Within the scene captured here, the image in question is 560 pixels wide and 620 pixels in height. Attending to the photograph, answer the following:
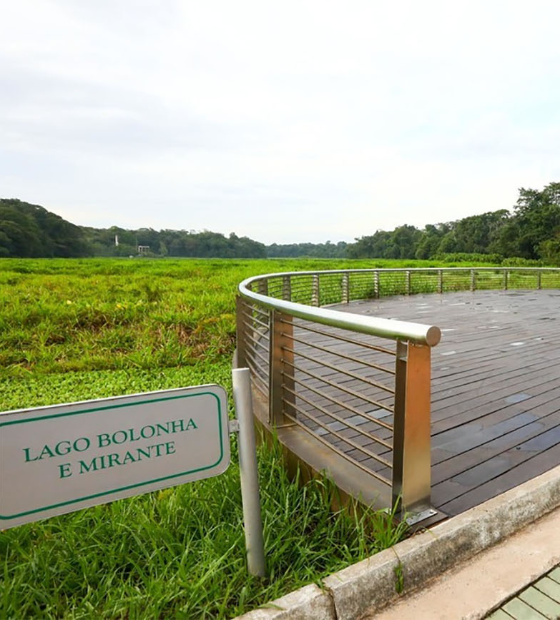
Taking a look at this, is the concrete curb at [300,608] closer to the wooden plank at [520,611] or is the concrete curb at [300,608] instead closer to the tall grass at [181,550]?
the tall grass at [181,550]

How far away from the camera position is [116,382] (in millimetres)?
5609

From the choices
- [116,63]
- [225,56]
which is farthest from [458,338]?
[116,63]

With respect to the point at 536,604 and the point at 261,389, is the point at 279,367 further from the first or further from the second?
the point at 536,604

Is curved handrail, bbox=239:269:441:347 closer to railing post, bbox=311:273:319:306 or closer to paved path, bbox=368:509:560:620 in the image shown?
paved path, bbox=368:509:560:620

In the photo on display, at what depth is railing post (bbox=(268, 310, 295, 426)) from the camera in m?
2.52

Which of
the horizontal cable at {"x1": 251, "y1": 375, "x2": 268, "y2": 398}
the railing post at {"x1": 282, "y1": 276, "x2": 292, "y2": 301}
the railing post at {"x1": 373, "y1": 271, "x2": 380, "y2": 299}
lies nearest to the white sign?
the horizontal cable at {"x1": 251, "y1": 375, "x2": 268, "y2": 398}

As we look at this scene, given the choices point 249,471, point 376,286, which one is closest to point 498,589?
point 249,471

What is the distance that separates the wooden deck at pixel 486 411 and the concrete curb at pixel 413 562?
0.12m

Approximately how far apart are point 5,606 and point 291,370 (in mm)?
1692

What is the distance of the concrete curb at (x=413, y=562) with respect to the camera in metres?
1.37

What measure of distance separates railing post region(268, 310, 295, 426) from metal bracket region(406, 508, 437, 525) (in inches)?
40.8

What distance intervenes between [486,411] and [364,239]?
60980 mm

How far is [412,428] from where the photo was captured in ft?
5.49

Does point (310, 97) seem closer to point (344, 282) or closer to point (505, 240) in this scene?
point (344, 282)
